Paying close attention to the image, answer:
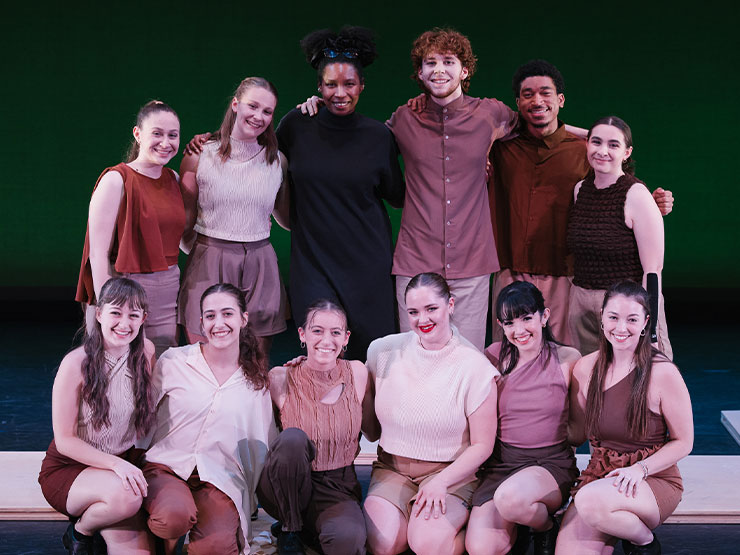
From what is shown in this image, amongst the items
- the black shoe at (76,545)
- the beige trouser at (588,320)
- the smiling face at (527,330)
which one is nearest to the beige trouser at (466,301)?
the beige trouser at (588,320)

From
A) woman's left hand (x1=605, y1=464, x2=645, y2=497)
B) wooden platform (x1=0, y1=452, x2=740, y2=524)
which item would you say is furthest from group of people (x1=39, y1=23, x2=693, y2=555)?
wooden platform (x1=0, y1=452, x2=740, y2=524)

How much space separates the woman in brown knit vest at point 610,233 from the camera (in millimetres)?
3469

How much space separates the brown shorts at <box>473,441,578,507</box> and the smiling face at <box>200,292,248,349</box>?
99 centimetres

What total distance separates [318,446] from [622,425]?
3.32ft

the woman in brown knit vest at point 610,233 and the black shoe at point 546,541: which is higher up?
the woman in brown knit vest at point 610,233

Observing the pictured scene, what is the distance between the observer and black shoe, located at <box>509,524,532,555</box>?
3066 mm

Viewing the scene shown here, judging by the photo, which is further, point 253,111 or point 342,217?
point 342,217

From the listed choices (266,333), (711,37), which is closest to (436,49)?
(266,333)

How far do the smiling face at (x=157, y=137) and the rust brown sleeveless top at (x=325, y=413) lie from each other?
1.00 meters

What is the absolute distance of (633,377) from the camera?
2984 millimetres

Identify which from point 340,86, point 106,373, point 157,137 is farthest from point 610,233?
point 106,373

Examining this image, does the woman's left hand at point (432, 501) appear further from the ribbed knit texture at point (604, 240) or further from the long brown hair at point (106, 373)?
the ribbed knit texture at point (604, 240)

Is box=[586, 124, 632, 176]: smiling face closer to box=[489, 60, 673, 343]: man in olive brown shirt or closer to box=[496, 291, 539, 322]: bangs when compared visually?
box=[489, 60, 673, 343]: man in olive brown shirt

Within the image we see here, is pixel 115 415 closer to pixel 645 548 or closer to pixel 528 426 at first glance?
pixel 528 426
